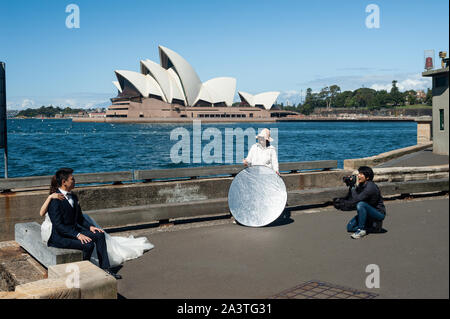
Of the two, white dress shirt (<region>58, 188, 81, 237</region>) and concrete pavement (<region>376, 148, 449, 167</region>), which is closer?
white dress shirt (<region>58, 188, 81, 237</region>)

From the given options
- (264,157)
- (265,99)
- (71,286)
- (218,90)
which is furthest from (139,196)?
(265,99)

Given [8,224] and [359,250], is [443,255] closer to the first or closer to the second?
[359,250]

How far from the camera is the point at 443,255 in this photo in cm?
179

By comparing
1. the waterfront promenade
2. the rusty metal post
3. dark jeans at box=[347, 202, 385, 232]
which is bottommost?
the waterfront promenade

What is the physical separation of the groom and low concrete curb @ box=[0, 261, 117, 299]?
31.7 inches

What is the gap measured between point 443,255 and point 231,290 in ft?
9.83

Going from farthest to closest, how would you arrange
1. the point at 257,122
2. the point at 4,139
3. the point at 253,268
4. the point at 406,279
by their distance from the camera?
1. the point at 257,122
2. the point at 4,139
3. the point at 253,268
4. the point at 406,279

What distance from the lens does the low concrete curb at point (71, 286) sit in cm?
380

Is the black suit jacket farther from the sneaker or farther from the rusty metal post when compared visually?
the rusty metal post

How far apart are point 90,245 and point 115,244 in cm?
47

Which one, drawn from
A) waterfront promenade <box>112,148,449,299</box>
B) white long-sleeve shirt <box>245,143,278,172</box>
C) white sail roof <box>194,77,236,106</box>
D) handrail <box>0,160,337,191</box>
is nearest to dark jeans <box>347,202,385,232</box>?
waterfront promenade <box>112,148,449,299</box>

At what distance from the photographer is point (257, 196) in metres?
7.70

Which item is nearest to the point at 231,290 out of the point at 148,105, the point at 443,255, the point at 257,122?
the point at 443,255

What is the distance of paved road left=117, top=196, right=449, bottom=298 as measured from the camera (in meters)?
4.55
